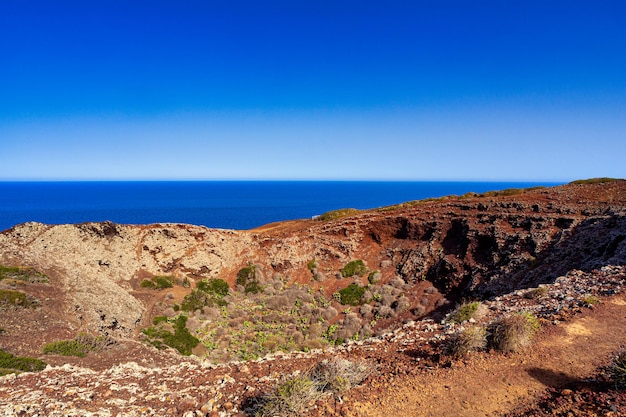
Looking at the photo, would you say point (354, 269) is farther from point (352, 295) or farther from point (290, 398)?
point (290, 398)

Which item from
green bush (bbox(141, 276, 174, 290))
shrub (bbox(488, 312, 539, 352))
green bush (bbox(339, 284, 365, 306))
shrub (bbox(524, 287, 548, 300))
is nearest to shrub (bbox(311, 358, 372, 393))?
shrub (bbox(488, 312, 539, 352))

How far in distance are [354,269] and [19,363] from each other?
89.7ft

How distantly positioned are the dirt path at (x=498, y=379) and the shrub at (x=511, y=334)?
291mm

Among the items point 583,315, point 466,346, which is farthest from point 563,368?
point 583,315

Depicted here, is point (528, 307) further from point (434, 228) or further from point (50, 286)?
point (50, 286)

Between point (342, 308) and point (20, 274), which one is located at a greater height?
point (20, 274)

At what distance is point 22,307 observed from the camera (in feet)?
71.1

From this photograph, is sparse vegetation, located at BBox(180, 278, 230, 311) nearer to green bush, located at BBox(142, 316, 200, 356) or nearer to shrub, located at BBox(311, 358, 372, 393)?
green bush, located at BBox(142, 316, 200, 356)

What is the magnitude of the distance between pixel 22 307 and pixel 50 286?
3851 millimetres

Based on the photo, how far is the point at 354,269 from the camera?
36406mm

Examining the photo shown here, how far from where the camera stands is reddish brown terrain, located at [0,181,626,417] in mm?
9586

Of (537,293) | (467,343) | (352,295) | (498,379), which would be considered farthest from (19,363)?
(537,293)

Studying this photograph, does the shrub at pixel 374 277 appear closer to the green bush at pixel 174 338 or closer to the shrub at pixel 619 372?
the green bush at pixel 174 338

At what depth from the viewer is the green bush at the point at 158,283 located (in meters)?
32.9
